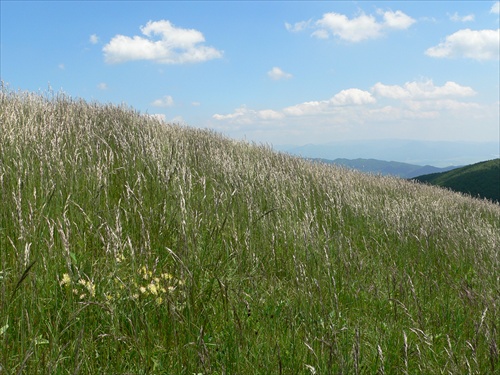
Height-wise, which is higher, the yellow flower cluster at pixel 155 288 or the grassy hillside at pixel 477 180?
the grassy hillside at pixel 477 180

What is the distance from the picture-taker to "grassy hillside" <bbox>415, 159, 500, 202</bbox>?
2666 cm

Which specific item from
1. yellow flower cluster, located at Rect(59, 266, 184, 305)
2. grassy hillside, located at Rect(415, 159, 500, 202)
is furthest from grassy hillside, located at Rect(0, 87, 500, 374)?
grassy hillside, located at Rect(415, 159, 500, 202)

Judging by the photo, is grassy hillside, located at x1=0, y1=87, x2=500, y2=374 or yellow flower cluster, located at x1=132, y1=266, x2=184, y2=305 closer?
grassy hillside, located at x1=0, y1=87, x2=500, y2=374

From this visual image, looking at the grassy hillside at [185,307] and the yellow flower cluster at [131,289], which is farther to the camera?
the yellow flower cluster at [131,289]

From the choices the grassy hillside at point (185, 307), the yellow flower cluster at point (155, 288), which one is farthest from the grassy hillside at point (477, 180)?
the yellow flower cluster at point (155, 288)

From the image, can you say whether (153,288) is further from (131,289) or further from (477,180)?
(477,180)

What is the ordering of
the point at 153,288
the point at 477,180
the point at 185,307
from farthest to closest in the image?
the point at 477,180 < the point at 185,307 < the point at 153,288

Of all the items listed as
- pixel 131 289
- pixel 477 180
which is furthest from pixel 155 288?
pixel 477 180

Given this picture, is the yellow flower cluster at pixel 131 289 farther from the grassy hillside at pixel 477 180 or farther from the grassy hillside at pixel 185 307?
the grassy hillside at pixel 477 180

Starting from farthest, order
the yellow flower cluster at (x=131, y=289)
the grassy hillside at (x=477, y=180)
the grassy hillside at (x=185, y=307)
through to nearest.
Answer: the grassy hillside at (x=477, y=180)
the yellow flower cluster at (x=131, y=289)
the grassy hillside at (x=185, y=307)

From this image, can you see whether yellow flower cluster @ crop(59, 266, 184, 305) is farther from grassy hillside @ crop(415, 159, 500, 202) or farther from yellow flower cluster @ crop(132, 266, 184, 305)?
grassy hillside @ crop(415, 159, 500, 202)

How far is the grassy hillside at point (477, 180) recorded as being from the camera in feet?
87.5

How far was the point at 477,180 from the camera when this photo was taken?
28.5m

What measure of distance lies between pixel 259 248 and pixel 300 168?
582cm
